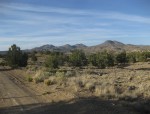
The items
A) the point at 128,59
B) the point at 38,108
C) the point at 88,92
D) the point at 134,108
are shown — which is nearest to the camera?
the point at 134,108

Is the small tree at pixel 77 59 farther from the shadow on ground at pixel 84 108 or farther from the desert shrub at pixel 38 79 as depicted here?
the shadow on ground at pixel 84 108

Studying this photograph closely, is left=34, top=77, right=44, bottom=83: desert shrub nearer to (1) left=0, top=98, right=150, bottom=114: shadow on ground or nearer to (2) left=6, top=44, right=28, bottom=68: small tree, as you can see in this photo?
(1) left=0, top=98, right=150, bottom=114: shadow on ground

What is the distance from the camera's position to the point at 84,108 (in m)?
14.3

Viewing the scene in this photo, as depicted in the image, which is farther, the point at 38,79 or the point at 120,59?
the point at 120,59

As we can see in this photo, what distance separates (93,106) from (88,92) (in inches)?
234

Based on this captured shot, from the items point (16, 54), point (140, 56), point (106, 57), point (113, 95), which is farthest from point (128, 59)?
point (113, 95)

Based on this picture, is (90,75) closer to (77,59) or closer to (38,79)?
(38,79)

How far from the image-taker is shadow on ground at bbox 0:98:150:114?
535 inches

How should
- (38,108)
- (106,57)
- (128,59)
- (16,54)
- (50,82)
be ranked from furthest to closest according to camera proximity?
(128,59), (106,57), (16,54), (50,82), (38,108)

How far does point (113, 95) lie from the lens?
18297mm

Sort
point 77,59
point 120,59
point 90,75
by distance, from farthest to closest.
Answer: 1. point 120,59
2. point 77,59
3. point 90,75

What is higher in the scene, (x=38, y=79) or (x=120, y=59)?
(x=120, y=59)

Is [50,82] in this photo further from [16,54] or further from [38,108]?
[16,54]

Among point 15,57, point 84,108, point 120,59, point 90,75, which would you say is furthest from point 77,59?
point 84,108
